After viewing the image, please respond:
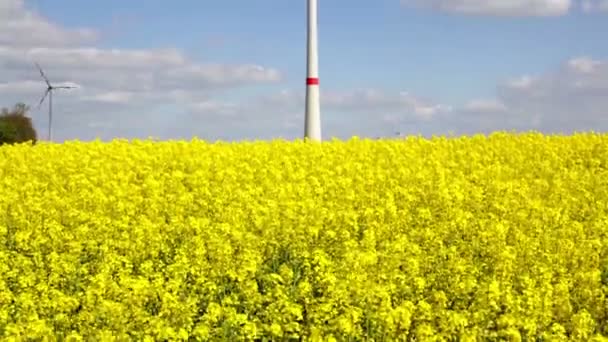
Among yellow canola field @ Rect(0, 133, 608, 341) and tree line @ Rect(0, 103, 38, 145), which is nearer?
yellow canola field @ Rect(0, 133, 608, 341)

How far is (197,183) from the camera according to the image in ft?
54.5

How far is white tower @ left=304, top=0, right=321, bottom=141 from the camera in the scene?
26844mm

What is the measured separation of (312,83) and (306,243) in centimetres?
1515

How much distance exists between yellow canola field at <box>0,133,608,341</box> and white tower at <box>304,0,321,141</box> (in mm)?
5159

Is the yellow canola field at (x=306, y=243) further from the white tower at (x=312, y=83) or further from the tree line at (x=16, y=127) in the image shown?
the tree line at (x=16, y=127)

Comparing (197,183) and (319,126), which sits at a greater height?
(319,126)

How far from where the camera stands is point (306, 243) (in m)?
12.1

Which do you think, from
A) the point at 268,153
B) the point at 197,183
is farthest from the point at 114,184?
the point at 268,153

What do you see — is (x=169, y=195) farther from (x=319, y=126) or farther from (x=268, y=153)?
(x=319, y=126)

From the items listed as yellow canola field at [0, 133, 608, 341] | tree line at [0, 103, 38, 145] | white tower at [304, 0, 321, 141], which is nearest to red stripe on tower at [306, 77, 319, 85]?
white tower at [304, 0, 321, 141]

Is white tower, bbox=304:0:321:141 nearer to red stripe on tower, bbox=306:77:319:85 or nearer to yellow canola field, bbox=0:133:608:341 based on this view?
red stripe on tower, bbox=306:77:319:85

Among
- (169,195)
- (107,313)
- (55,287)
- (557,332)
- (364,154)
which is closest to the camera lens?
(557,332)

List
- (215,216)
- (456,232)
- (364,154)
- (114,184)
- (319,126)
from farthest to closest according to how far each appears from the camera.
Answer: (319,126) → (364,154) → (114,184) → (215,216) → (456,232)

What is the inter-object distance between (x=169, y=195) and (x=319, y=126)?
12101 millimetres
